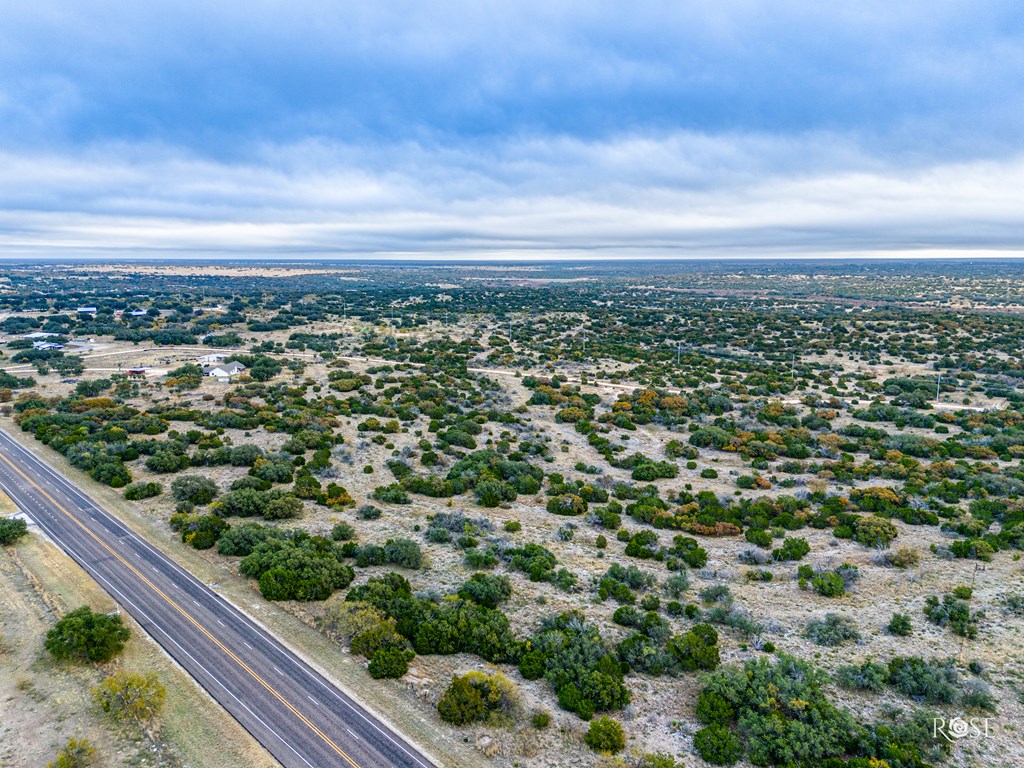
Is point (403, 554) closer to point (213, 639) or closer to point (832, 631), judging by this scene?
point (213, 639)

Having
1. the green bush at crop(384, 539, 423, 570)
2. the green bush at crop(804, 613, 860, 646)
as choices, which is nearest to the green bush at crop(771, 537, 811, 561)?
the green bush at crop(804, 613, 860, 646)

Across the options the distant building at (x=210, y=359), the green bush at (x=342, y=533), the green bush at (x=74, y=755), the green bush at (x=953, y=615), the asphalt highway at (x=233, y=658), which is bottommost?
the asphalt highway at (x=233, y=658)

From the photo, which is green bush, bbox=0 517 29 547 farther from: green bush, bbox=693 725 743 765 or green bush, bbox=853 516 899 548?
green bush, bbox=853 516 899 548

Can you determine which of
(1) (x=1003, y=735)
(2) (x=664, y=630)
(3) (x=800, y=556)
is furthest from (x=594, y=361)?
(1) (x=1003, y=735)

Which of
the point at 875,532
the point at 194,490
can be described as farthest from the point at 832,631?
the point at 194,490

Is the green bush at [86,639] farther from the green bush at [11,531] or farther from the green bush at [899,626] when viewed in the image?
the green bush at [899,626]

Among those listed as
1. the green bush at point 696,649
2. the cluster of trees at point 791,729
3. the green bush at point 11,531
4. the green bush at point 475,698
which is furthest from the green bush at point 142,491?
the cluster of trees at point 791,729
